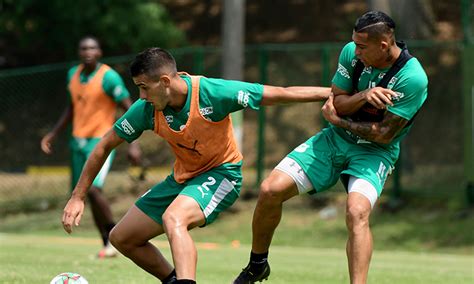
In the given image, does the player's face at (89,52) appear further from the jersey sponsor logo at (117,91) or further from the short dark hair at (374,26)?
the short dark hair at (374,26)

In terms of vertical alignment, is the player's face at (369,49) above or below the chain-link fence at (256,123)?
above

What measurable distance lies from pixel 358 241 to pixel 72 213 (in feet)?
6.76

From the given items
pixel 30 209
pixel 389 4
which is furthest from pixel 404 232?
pixel 30 209

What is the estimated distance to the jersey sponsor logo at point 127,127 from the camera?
774cm

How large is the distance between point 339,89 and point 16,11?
16.5 m

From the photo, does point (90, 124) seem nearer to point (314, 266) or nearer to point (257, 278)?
point (314, 266)

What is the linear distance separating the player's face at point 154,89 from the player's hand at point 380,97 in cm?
144

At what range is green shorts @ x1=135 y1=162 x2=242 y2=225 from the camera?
7695 mm

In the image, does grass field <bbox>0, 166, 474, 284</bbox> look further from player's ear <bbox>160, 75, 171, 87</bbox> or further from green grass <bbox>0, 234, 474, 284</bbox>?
player's ear <bbox>160, 75, 171, 87</bbox>

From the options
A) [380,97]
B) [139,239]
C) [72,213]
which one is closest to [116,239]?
[139,239]

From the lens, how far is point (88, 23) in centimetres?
2311

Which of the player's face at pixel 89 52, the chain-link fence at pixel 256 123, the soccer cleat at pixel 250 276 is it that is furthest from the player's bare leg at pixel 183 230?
the chain-link fence at pixel 256 123

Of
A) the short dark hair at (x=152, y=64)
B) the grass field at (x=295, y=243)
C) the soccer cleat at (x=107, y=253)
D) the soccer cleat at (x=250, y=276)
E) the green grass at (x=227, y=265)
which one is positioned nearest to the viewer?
the short dark hair at (x=152, y=64)

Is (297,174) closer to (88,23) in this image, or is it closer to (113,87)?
(113,87)
